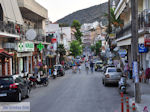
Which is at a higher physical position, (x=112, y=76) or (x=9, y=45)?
(x=9, y=45)

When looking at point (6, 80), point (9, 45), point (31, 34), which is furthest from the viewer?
point (31, 34)

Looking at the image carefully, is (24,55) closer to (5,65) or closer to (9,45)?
(5,65)

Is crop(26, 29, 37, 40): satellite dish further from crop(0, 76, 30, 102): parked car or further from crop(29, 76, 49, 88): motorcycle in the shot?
crop(0, 76, 30, 102): parked car

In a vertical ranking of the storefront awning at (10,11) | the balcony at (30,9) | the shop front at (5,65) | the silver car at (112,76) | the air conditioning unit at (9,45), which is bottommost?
the silver car at (112,76)

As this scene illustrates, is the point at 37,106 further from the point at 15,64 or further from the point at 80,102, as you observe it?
the point at 15,64

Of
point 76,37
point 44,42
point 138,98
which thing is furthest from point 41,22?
point 76,37

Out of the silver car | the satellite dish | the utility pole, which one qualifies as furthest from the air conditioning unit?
the utility pole

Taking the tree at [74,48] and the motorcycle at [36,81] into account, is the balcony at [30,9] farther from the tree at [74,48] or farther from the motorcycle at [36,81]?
the tree at [74,48]

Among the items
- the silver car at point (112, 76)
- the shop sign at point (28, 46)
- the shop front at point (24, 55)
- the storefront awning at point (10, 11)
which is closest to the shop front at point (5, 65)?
the shop front at point (24, 55)

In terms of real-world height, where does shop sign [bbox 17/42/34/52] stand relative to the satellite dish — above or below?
below

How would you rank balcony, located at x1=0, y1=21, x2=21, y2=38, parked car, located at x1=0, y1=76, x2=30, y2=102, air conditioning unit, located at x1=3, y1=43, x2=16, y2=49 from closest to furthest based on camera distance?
parked car, located at x1=0, y1=76, x2=30, y2=102 < balcony, located at x1=0, y1=21, x2=21, y2=38 < air conditioning unit, located at x1=3, y1=43, x2=16, y2=49

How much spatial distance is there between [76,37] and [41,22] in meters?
78.9

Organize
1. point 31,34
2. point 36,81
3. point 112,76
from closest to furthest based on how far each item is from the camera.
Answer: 1. point 112,76
2. point 36,81
3. point 31,34

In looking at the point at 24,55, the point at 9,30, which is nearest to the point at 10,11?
the point at 9,30
